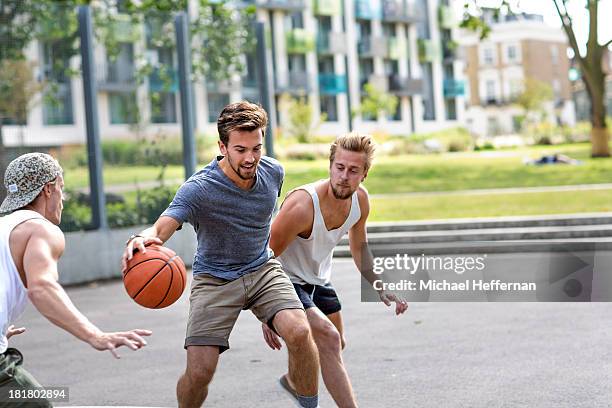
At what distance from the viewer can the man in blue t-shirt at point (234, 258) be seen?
535 cm

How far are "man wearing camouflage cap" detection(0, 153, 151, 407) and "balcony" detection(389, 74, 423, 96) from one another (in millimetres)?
67519

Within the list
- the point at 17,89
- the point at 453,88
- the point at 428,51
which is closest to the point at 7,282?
the point at 17,89

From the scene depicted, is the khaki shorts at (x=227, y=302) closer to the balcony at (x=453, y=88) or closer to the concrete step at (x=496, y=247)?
the concrete step at (x=496, y=247)

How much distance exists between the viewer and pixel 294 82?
207 feet

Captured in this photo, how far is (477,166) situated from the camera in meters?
32.9

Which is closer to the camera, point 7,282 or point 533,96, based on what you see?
point 7,282

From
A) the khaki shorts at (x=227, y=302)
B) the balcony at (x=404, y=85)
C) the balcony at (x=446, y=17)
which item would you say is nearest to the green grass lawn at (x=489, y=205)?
the khaki shorts at (x=227, y=302)

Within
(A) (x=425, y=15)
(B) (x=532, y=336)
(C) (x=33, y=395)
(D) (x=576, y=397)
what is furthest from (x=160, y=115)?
(A) (x=425, y=15)

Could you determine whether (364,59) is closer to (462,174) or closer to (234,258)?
(462,174)

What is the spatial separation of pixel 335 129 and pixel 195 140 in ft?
166

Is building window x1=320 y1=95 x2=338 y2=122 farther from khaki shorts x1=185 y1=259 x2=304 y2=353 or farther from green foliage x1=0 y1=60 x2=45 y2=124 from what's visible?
khaki shorts x1=185 y1=259 x2=304 y2=353

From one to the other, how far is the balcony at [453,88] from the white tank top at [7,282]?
73.9 metres

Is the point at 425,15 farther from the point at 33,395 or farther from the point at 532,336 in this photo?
the point at 33,395

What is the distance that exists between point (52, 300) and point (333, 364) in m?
2.19
